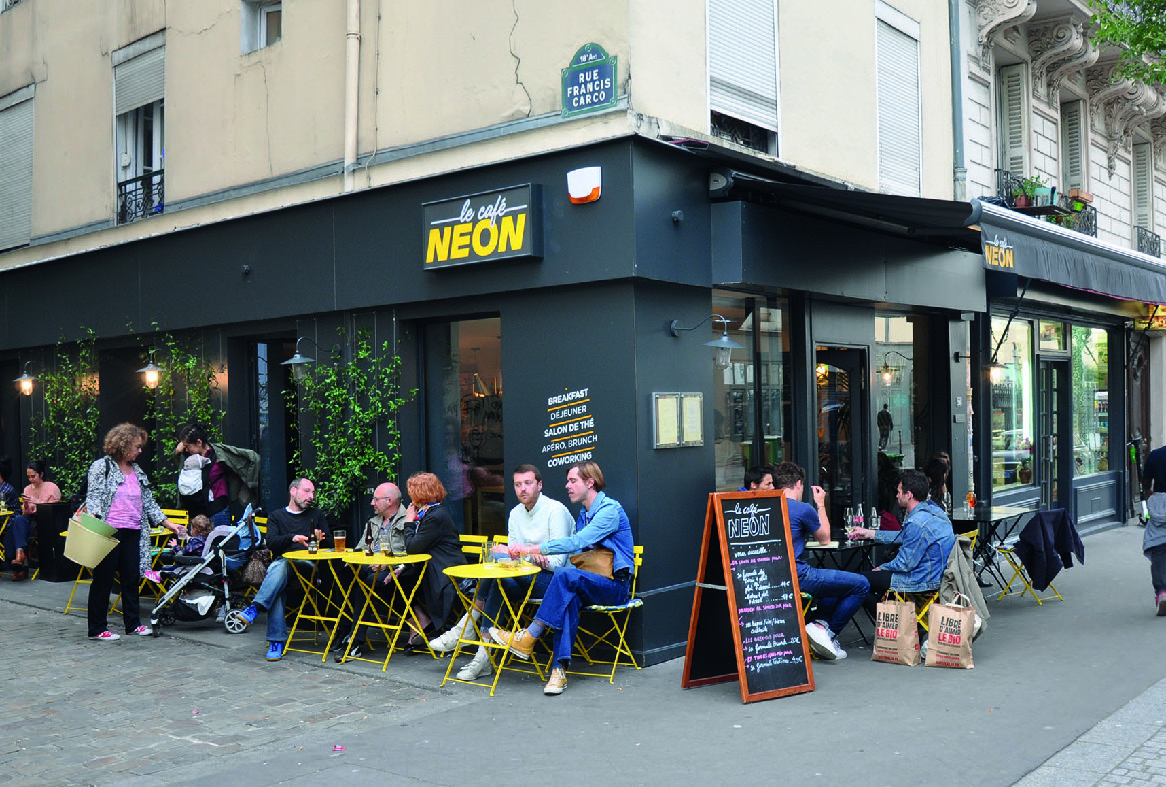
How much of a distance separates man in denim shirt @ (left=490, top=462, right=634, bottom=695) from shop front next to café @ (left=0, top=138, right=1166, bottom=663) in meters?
0.44

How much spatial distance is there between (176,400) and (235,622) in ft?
11.8

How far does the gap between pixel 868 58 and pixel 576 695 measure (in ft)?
23.5

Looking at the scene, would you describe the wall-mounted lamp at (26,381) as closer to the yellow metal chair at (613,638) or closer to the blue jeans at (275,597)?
the blue jeans at (275,597)

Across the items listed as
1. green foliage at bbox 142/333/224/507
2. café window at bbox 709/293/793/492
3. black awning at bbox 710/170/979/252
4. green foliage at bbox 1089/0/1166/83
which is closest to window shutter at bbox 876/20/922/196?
black awning at bbox 710/170/979/252

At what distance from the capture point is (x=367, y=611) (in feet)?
28.8

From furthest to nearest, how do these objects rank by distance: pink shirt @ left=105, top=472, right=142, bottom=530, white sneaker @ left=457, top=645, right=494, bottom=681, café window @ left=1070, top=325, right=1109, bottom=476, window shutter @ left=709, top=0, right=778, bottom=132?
café window @ left=1070, top=325, right=1109, bottom=476, pink shirt @ left=105, top=472, right=142, bottom=530, window shutter @ left=709, top=0, right=778, bottom=132, white sneaker @ left=457, top=645, right=494, bottom=681

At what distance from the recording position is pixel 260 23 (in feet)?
36.8

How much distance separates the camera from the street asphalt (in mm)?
5449

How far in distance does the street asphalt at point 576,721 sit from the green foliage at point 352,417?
6.04 feet

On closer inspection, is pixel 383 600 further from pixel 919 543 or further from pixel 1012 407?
pixel 1012 407

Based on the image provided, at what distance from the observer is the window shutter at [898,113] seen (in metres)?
11.2

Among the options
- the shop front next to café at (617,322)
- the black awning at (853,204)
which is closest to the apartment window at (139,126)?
the shop front next to café at (617,322)

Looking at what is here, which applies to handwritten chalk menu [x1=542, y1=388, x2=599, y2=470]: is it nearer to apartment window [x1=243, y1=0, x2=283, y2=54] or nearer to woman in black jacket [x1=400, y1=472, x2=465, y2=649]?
woman in black jacket [x1=400, y1=472, x2=465, y2=649]

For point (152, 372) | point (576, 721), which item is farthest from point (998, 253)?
point (152, 372)
